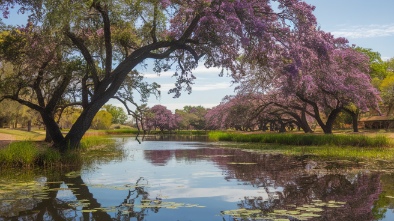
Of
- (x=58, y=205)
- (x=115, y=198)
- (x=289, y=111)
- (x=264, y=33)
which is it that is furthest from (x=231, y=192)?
(x=289, y=111)

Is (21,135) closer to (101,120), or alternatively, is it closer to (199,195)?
(199,195)

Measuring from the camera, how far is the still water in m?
7.38

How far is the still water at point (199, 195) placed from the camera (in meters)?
7.38

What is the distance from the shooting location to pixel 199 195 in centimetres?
966

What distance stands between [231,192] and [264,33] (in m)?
8.92

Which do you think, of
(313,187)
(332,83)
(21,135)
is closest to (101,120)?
(21,135)

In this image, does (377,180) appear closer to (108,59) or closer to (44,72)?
(108,59)

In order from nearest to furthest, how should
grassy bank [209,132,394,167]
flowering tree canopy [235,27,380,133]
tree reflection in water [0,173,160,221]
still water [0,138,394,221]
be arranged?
1. tree reflection in water [0,173,160,221]
2. still water [0,138,394,221]
3. grassy bank [209,132,394,167]
4. flowering tree canopy [235,27,380,133]

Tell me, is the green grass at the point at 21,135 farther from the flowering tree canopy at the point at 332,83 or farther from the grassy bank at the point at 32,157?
the flowering tree canopy at the point at 332,83

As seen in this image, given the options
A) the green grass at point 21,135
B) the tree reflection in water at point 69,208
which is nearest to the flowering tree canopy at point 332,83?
the tree reflection in water at point 69,208

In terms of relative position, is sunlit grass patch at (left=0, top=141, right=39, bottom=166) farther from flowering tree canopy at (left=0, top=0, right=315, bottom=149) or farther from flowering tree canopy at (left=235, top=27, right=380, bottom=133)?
flowering tree canopy at (left=235, top=27, right=380, bottom=133)

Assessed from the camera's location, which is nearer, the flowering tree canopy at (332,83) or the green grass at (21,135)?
the flowering tree canopy at (332,83)

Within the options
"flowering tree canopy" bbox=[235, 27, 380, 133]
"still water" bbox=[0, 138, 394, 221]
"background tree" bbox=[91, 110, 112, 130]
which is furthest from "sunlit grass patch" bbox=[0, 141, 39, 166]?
"background tree" bbox=[91, 110, 112, 130]

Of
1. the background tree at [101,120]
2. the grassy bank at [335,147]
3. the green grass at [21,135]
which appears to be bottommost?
the grassy bank at [335,147]
